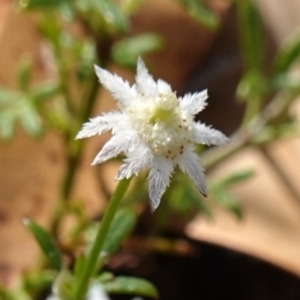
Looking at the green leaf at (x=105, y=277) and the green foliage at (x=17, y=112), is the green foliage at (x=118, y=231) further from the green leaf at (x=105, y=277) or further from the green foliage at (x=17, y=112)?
the green foliage at (x=17, y=112)

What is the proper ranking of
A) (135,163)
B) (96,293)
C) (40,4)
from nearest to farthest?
(135,163) < (96,293) < (40,4)

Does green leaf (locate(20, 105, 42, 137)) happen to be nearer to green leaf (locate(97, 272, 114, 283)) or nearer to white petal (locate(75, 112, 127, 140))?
green leaf (locate(97, 272, 114, 283))

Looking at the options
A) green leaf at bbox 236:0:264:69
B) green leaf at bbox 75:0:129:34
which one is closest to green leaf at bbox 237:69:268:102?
green leaf at bbox 236:0:264:69

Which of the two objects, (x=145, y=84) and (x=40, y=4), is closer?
(x=145, y=84)

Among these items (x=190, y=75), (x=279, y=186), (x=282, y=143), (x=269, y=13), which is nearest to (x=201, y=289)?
(x=279, y=186)

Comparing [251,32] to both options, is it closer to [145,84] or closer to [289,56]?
[289,56]

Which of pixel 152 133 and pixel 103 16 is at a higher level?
pixel 103 16

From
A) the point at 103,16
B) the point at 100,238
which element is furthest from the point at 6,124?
the point at 100,238

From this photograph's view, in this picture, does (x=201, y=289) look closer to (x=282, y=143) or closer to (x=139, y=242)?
(x=139, y=242)

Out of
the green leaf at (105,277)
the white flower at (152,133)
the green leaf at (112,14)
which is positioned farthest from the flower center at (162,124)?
the green leaf at (112,14)
